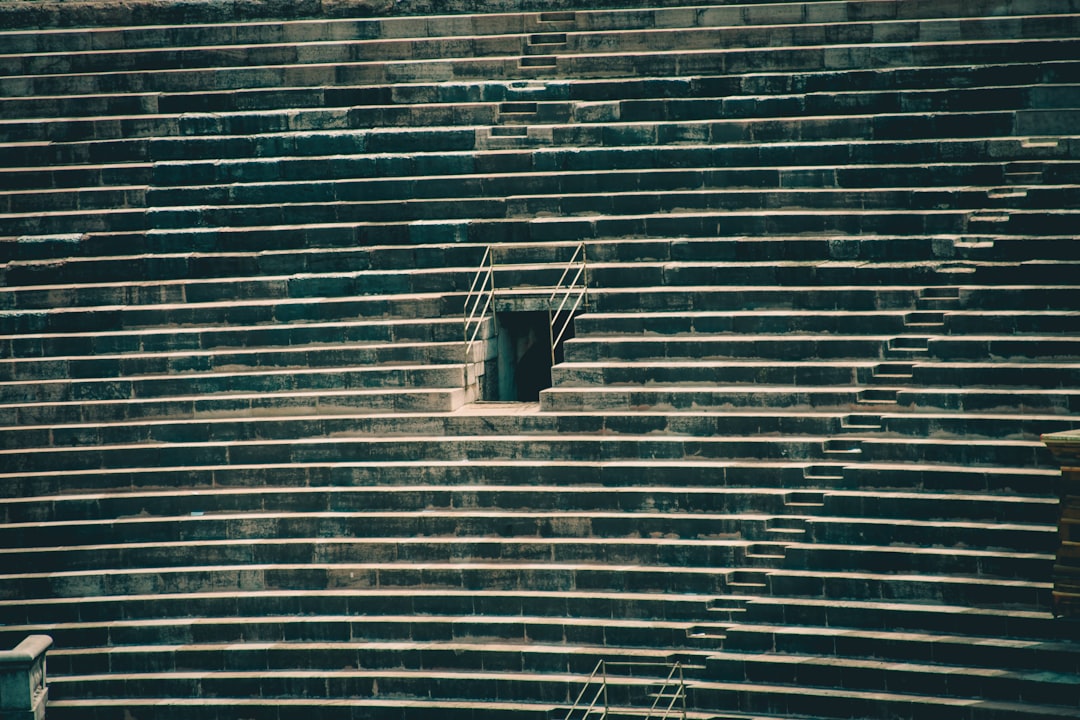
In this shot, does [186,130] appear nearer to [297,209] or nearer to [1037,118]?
[297,209]

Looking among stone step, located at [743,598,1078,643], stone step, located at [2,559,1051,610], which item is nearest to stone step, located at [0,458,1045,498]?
stone step, located at [2,559,1051,610]

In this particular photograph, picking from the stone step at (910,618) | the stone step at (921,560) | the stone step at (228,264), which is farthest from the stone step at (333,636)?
the stone step at (228,264)

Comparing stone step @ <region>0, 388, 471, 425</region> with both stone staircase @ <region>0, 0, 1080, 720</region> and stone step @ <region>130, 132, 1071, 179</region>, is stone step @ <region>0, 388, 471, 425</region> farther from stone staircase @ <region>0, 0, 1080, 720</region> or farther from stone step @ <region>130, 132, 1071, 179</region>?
stone step @ <region>130, 132, 1071, 179</region>

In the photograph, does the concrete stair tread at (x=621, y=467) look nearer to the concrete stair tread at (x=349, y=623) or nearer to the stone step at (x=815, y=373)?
the stone step at (x=815, y=373)

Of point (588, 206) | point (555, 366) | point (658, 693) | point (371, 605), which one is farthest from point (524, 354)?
point (658, 693)

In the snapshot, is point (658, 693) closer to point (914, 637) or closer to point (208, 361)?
point (914, 637)
